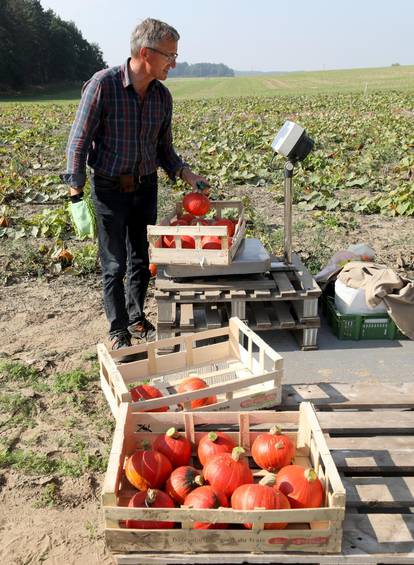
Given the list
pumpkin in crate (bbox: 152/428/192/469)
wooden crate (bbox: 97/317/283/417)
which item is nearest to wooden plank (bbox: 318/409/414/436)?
wooden crate (bbox: 97/317/283/417)

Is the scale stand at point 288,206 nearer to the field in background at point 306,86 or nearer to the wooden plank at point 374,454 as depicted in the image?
the wooden plank at point 374,454

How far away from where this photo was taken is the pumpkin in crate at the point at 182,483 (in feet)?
9.16

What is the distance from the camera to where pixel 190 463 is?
3168mm

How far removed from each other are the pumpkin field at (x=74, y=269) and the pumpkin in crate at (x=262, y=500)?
823 millimetres

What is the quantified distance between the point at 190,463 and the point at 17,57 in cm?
7878

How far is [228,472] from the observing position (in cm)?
280

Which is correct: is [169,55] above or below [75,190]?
above

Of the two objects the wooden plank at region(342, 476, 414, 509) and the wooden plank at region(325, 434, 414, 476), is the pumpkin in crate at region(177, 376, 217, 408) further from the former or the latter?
the wooden plank at region(342, 476, 414, 509)

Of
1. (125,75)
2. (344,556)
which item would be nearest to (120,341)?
(125,75)

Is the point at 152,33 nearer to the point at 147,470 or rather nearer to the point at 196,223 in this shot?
the point at 196,223

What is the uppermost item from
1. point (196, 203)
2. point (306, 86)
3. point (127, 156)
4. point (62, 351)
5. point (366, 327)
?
point (127, 156)

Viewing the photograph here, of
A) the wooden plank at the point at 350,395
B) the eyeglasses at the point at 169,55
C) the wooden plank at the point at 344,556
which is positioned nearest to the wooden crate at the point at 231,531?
the wooden plank at the point at 344,556

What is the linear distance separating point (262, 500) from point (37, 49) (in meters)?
88.3

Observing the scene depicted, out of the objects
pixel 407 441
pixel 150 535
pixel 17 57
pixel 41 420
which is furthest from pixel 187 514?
pixel 17 57
